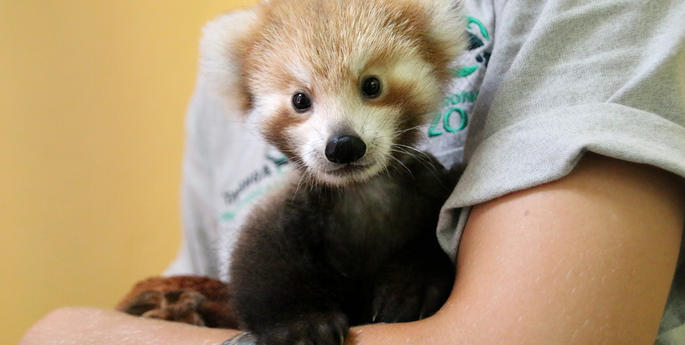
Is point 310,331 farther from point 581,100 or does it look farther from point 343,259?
point 581,100

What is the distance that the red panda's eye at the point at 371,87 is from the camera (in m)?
0.99

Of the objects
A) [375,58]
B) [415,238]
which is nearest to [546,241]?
[415,238]

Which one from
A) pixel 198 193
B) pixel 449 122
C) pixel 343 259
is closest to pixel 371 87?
pixel 449 122

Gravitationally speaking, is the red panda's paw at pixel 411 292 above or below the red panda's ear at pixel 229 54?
below

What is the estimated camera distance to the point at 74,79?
8.11ft

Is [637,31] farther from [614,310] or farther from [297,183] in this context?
[297,183]

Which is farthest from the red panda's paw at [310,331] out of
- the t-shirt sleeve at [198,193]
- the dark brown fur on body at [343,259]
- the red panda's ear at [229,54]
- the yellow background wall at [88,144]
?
the yellow background wall at [88,144]

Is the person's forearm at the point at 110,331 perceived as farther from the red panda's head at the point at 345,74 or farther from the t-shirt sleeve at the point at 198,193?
the t-shirt sleeve at the point at 198,193

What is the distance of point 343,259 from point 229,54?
48 centimetres

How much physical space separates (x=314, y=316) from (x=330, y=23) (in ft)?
1.65

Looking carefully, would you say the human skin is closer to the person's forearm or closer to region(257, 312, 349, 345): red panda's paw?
region(257, 312, 349, 345): red panda's paw

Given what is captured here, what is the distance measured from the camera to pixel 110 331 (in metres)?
1.01

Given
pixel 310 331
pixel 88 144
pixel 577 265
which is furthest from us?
pixel 88 144

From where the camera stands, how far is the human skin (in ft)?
2.28
